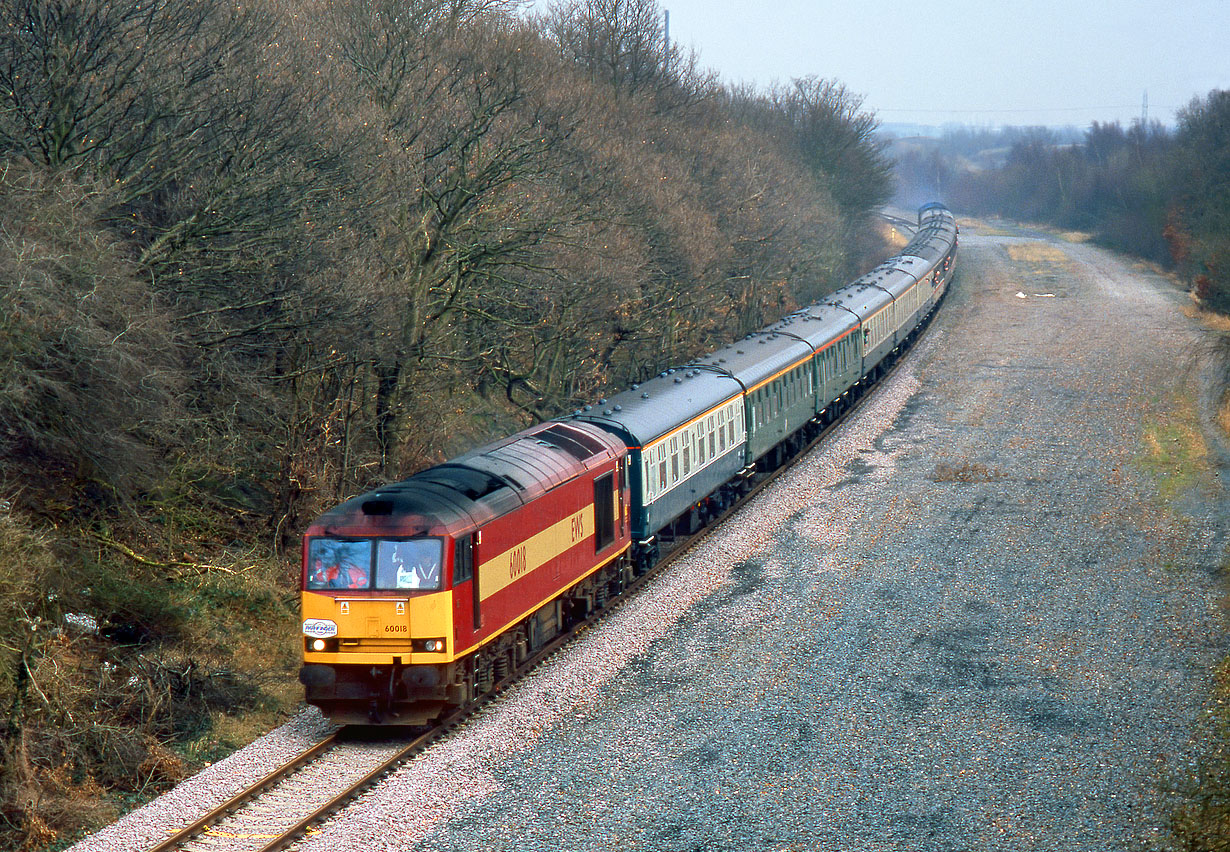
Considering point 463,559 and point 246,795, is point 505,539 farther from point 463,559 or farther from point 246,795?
point 246,795

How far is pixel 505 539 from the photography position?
15406 mm

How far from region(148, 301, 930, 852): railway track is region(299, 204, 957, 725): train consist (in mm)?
329

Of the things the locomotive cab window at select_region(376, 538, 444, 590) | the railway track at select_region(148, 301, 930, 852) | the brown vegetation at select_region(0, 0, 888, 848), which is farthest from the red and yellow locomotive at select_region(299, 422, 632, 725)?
the brown vegetation at select_region(0, 0, 888, 848)

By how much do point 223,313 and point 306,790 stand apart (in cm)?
946

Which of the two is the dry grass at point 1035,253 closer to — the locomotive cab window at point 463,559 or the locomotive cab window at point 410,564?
the locomotive cab window at point 463,559

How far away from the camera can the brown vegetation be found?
1462 centimetres

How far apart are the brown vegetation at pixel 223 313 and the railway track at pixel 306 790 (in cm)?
137

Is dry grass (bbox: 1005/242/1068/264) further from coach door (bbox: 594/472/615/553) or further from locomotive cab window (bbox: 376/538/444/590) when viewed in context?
locomotive cab window (bbox: 376/538/444/590)

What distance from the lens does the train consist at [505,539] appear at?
1404 cm

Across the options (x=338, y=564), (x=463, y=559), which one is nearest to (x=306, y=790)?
(x=338, y=564)

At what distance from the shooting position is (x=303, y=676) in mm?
14094

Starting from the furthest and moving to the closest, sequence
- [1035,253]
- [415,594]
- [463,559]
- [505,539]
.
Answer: [1035,253] → [505,539] → [463,559] → [415,594]

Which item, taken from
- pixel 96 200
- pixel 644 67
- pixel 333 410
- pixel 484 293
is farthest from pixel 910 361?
pixel 96 200

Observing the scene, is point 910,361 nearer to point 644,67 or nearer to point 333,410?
point 644,67
